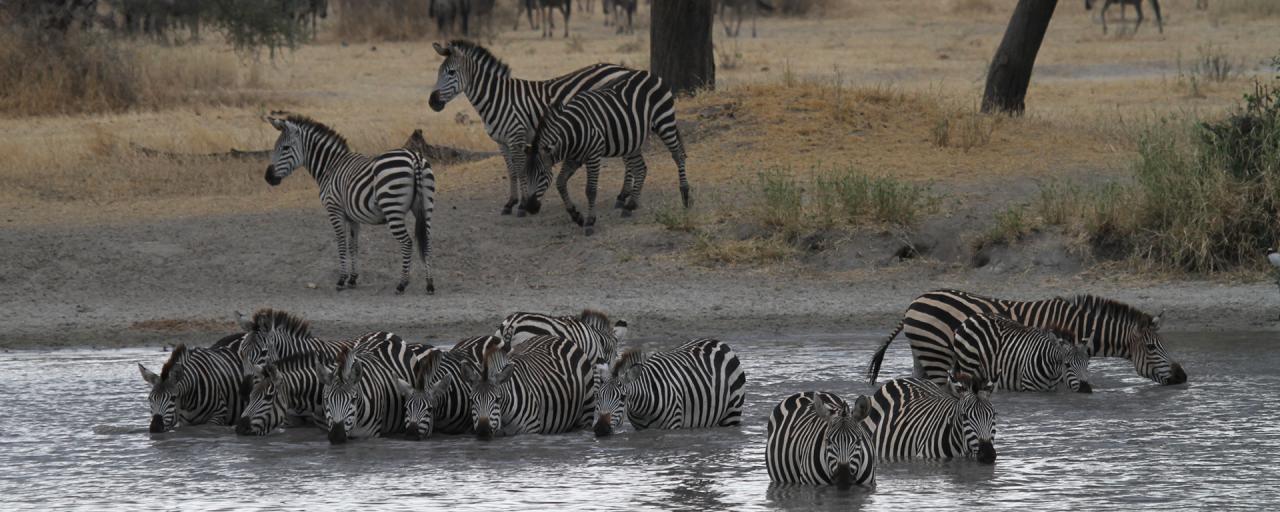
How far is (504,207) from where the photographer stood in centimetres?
1577

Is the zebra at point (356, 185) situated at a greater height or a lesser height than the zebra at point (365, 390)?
greater

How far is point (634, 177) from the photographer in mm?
15766

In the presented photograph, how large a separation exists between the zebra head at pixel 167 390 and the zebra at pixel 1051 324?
3.87 m

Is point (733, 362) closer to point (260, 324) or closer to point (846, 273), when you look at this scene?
point (260, 324)

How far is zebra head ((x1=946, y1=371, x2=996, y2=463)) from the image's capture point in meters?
8.12

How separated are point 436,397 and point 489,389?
0.41 meters

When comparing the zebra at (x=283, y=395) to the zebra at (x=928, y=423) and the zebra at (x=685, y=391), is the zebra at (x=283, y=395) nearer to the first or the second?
the zebra at (x=685, y=391)

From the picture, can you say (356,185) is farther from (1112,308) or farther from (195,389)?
(1112,308)

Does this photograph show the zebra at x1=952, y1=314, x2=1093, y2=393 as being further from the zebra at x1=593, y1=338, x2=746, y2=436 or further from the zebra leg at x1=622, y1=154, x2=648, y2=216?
the zebra leg at x1=622, y1=154, x2=648, y2=216

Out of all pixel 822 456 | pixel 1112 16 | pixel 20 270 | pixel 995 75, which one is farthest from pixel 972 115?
pixel 1112 16

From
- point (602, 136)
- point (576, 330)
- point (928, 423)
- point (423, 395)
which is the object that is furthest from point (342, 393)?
point (602, 136)

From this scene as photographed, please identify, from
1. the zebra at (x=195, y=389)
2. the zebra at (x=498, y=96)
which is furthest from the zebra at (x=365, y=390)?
the zebra at (x=498, y=96)

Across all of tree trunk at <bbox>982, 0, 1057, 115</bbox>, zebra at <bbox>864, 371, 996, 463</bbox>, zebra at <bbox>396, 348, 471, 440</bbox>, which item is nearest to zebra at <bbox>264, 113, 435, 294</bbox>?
zebra at <bbox>396, 348, 471, 440</bbox>

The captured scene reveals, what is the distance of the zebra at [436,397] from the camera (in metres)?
8.97
